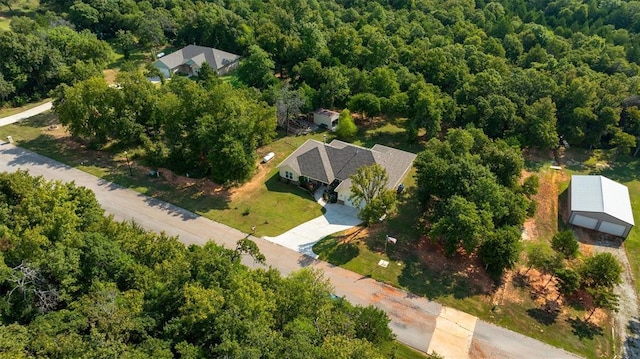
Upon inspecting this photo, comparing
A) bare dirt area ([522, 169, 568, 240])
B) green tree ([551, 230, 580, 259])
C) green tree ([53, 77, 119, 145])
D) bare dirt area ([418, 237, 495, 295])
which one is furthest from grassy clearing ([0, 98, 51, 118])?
green tree ([551, 230, 580, 259])

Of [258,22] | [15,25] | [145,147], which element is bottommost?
[145,147]

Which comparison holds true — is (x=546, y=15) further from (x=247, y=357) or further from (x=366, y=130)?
(x=247, y=357)

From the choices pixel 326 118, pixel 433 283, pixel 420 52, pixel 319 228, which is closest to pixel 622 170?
pixel 420 52

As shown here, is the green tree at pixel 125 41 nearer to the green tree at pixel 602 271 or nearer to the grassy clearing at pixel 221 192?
the grassy clearing at pixel 221 192

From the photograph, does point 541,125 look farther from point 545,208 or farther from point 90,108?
point 90,108

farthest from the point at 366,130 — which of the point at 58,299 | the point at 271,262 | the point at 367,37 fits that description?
the point at 58,299

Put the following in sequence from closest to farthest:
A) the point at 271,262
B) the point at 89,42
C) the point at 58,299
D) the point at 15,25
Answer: the point at 58,299
the point at 271,262
the point at 89,42
the point at 15,25

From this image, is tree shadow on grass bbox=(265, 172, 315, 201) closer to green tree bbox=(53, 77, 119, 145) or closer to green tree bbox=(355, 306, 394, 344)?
green tree bbox=(53, 77, 119, 145)
